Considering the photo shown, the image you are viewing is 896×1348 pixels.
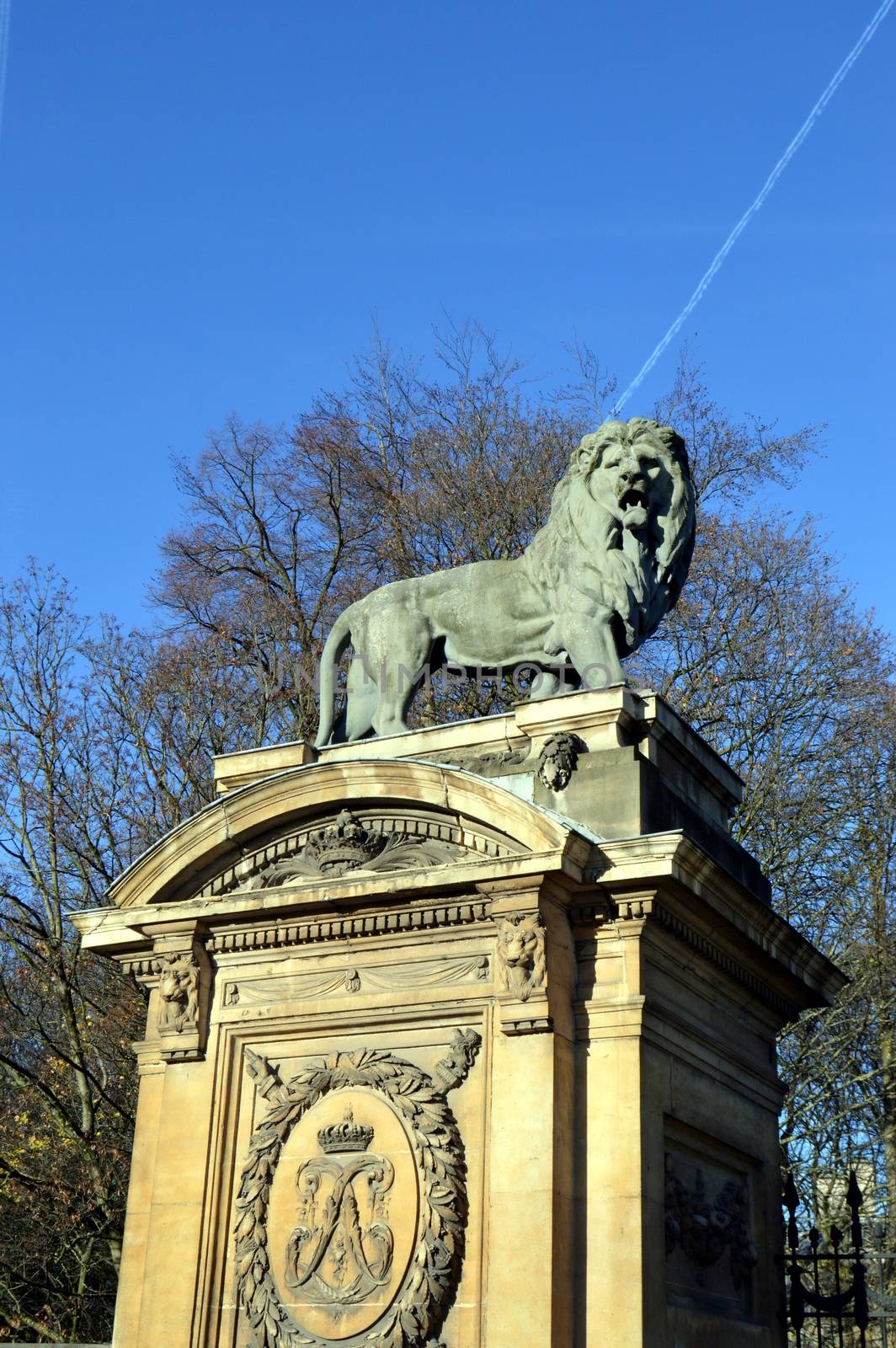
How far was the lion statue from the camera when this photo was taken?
422 inches

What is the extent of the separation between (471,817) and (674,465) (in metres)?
3.01

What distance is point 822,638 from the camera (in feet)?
65.2

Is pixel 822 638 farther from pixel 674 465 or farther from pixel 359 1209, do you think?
pixel 359 1209

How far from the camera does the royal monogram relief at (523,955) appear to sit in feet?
29.4

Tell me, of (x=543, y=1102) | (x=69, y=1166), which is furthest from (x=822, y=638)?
(x=543, y=1102)

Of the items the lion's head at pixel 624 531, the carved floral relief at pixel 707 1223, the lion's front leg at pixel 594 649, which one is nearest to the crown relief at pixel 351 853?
the lion's front leg at pixel 594 649

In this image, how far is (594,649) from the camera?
10.6 metres

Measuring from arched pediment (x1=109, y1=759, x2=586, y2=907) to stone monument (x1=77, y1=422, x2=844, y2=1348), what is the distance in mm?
19

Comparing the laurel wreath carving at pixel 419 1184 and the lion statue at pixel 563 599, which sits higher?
the lion statue at pixel 563 599

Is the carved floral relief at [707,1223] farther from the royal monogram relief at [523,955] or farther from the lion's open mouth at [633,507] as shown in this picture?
the lion's open mouth at [633,507]

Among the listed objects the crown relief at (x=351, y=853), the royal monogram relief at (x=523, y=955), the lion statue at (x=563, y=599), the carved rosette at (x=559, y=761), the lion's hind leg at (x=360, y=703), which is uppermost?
the lion statue at (x=563, y=599)

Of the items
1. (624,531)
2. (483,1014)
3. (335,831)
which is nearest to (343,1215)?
(483,1014)

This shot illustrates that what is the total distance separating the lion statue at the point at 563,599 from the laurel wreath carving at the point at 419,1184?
252 cm

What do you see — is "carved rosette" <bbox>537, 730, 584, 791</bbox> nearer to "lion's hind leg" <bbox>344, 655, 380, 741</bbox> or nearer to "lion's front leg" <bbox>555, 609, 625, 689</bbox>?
"lion's front leg" <bbox>555, 609, 625, 689</bbox>
